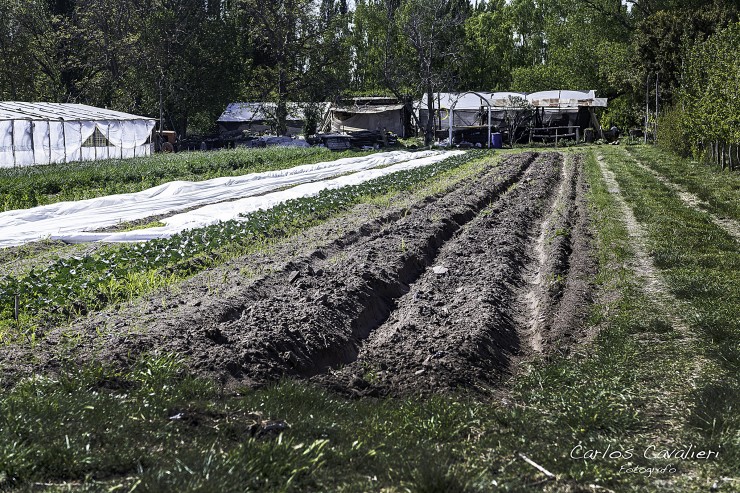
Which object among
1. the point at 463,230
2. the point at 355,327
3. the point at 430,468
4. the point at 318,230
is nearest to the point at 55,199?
the point at 318,230

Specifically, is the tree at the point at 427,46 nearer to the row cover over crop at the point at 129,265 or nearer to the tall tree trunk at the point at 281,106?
the tall tree trunk at the point at 281,106

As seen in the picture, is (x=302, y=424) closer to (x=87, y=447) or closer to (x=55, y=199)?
(x=87, y=447)

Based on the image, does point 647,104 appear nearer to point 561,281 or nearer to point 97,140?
point 97,140

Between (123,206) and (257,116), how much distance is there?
3820 centimetres

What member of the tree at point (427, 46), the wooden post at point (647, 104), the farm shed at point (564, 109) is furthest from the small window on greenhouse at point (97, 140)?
the wooden post at point (647, 104)

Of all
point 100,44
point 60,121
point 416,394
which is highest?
point 100,44

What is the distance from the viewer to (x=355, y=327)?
7.74 m

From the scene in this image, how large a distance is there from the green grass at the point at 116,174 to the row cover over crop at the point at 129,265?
796 centimetres

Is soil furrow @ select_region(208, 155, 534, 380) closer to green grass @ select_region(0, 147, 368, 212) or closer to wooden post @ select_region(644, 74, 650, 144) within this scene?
green grass @ select_region(0, 147, 368, 212)

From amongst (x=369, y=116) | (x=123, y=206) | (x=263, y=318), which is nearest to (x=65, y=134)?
(x=123, y=206)

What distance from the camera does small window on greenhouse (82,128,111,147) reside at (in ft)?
114

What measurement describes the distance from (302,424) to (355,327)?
3.11 meters
